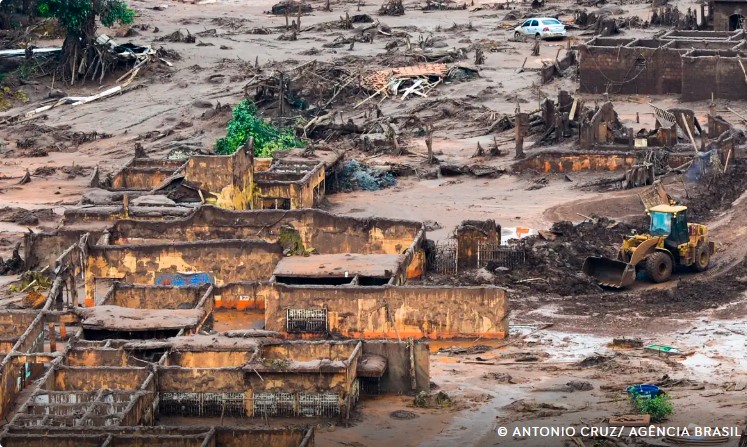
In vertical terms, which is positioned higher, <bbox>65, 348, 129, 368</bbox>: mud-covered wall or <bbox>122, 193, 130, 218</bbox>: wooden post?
<bbox>122, 193, 130, 218</bbox>: wooden post

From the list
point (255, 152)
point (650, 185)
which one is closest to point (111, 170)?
point (255, 152)

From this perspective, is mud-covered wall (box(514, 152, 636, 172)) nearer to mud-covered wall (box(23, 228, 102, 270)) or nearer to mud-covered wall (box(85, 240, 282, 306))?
mud-covered wall (box(85, 240, 282, 306))

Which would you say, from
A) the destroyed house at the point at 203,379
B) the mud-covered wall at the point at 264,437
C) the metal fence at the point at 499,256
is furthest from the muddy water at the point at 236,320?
the mud-covered wall at the point at 264,437

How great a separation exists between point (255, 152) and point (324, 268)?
12.8m

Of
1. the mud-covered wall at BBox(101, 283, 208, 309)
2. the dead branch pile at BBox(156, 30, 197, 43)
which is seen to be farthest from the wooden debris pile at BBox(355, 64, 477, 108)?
the mud-covered wall at BBox(101, 283, 208, 309)

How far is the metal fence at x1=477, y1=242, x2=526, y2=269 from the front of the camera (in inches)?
1560

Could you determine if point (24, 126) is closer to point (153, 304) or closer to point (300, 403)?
point (153, 304)

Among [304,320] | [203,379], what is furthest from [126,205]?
[203,379]

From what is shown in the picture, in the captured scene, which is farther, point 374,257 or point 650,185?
point 650,185

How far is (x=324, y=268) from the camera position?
121 ft

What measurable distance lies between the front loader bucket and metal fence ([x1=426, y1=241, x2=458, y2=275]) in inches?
114

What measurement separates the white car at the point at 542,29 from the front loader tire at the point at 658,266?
28.9 metres

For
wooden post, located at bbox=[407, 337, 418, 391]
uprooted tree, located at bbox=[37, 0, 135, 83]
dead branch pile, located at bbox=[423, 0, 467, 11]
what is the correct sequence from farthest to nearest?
1. dead branch pile, located at bbox=[423, 0, 467, 11]
2. uprooted tree, located at bbox=[37, 0, 135, 83]
3. wooden post, located at bbox=[407, 337, 418, 391]

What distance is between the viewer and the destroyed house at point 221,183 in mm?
43438
